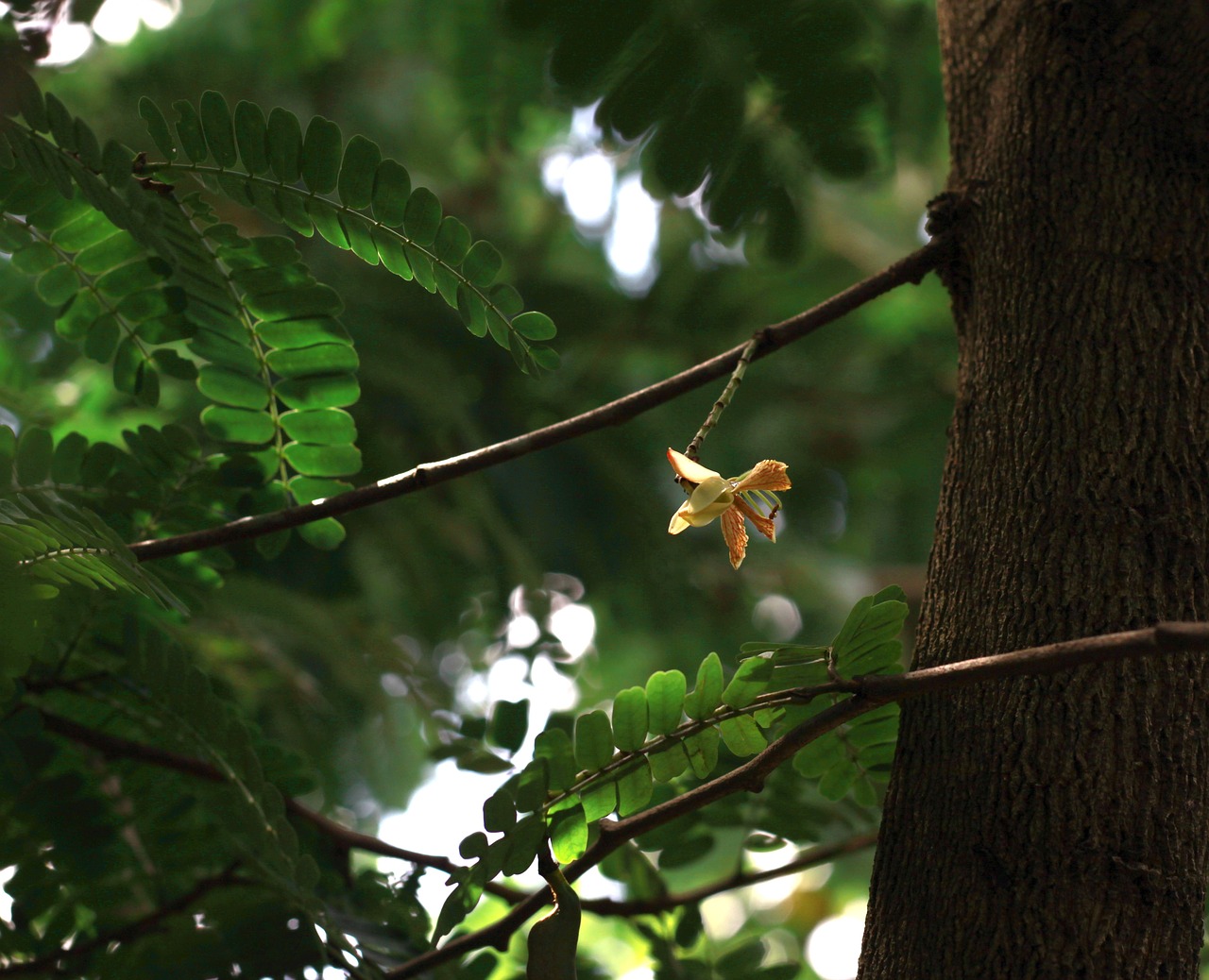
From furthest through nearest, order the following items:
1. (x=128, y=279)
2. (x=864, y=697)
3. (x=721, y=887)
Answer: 1. (x=721, y=887)
2. (x=128, y=279)
3. (x=864, y=697)

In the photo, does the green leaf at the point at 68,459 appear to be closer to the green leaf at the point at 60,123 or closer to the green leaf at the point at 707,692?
the green leaf at the point at 60,123

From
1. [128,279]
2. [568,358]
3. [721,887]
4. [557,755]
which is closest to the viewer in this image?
[557,755]

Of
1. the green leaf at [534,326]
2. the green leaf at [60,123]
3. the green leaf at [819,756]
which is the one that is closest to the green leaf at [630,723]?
the green leaf at [819,756]

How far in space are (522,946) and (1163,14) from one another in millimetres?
846

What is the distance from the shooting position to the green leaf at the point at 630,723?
1.95 ft

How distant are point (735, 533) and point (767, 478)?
0.04m

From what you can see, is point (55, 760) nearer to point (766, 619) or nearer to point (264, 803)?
point (264, 803)

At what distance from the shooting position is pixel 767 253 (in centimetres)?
100

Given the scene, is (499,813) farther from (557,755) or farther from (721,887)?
(721,887)

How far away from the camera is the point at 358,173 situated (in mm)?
618

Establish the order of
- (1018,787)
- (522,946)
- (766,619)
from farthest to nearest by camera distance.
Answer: (766,619)
(522,946)
(1018,787)

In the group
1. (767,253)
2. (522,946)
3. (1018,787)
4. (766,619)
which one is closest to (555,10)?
(767,253)

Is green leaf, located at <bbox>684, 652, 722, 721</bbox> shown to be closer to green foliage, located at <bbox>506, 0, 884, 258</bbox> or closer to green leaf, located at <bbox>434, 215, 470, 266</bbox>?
green leaf, located at <bbox>434, 215, 470, 266</bbox>

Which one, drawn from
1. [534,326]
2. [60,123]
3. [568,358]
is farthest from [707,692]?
[568,358]
